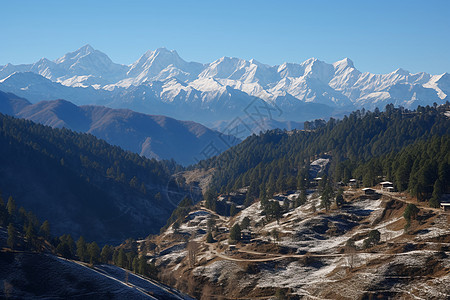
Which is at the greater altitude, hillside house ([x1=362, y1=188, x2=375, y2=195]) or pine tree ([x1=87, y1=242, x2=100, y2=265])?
hillside house ([x1=362, y1=188, x2=375, y2=195])

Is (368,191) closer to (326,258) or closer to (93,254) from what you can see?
(326,258)

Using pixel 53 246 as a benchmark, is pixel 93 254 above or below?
below

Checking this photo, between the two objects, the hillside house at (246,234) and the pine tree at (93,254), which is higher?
the hillside house at (246,234)

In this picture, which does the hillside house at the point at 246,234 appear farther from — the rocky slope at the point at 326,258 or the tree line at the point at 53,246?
the tree line at the point at 53,246

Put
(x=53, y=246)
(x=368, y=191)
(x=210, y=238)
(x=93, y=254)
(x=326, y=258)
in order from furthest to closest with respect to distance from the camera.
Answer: (x=210, y=238), (x=368, y=191), (x=53, y=246), (x=93, y=254), (x=326, y=258)

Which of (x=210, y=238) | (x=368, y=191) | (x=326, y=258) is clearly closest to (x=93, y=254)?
(x=210, y=238)

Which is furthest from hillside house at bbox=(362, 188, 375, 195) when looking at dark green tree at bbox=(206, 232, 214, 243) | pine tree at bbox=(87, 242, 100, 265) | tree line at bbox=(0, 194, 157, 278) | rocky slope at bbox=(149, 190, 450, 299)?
pine tree at bbox=(87, 242, 100, 265)

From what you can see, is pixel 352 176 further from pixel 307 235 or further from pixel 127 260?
pixel 127 260

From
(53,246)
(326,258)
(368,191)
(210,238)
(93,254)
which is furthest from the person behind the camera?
(210,238)

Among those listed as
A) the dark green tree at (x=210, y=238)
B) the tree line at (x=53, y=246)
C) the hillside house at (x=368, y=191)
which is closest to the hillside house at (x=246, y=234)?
the dark green tree at (x=210, y=238)

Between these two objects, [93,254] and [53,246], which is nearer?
[93,254]

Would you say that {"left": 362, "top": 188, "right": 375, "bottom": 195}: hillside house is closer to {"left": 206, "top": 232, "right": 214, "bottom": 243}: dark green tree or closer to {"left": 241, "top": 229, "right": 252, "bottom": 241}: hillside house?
{"left": 241, "top": 229, "right": 252, "bottom": 241}: hillside house

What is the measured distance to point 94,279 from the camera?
92875 mm

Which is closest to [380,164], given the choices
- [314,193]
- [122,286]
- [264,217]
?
[314,193]
